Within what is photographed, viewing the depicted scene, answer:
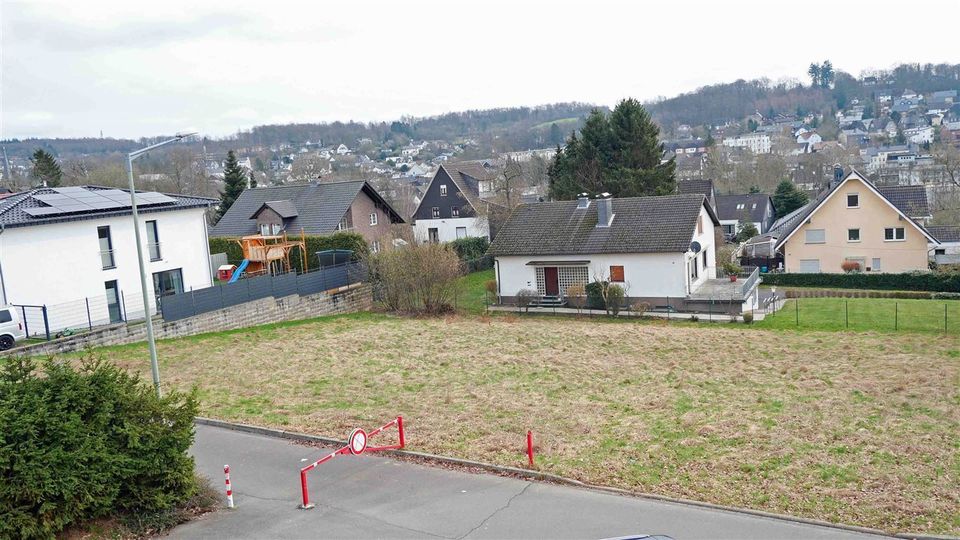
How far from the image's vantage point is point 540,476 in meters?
13.4

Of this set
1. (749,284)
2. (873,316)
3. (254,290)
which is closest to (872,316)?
(873,316)

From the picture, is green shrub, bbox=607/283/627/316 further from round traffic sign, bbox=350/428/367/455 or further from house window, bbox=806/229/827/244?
round traffic sign, bbox=350/428/367/455

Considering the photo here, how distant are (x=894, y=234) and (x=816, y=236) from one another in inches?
177

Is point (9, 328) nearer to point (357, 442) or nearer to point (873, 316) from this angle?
point (357, 442)

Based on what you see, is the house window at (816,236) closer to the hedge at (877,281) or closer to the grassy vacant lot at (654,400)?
the hedge at (877,281)

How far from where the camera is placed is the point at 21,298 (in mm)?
28016

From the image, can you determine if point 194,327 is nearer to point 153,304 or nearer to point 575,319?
point 153,304

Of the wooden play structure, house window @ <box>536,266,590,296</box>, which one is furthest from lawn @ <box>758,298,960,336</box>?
the wooden play structure

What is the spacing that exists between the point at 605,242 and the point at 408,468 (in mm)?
25106

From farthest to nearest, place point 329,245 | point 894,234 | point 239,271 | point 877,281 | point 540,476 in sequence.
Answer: point 894,234 → point 877,281 → point 329,245 → point 239,271 → point 540,476

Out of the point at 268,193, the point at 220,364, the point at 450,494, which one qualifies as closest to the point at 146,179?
the point at 268,193

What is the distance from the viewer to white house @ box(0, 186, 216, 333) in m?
28.0

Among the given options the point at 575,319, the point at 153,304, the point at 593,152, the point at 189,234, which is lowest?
the point at 575,319

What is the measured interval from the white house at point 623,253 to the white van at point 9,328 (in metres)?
21.9
